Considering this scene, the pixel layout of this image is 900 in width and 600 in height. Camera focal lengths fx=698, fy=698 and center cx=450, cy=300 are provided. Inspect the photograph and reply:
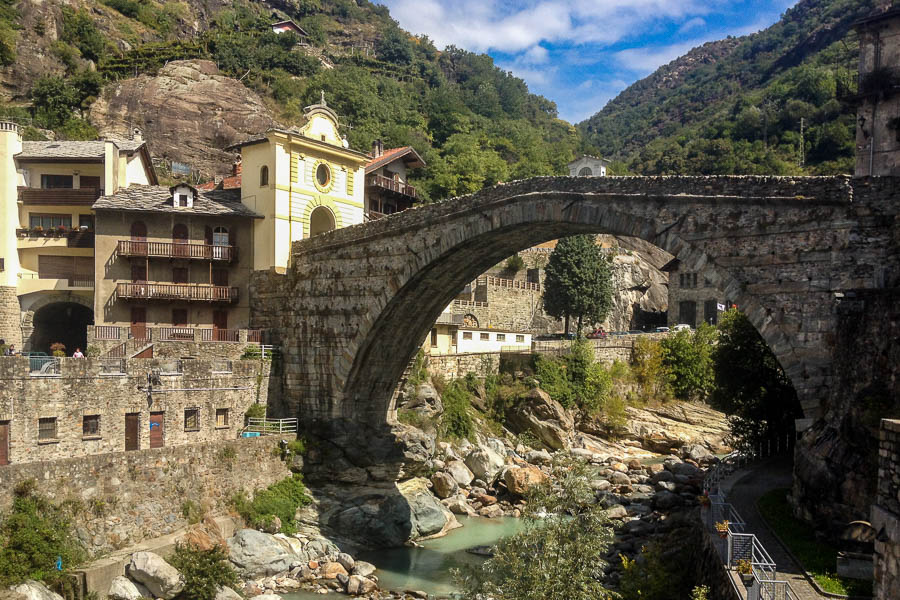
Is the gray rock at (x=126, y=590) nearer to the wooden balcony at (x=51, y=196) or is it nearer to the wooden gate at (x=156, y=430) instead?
the wooden gate at (x=156, y=430)

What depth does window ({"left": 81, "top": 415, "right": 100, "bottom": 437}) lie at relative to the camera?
1873 cm

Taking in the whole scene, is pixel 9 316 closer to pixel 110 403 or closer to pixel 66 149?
pixel 66 149

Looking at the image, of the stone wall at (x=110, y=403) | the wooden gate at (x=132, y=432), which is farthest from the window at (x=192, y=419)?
the wooden gate at (x=132, y=432)

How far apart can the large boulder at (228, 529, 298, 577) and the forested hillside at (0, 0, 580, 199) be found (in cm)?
3426

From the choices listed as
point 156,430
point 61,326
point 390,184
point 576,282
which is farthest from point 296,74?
point 156,430

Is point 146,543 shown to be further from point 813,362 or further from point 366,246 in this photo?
point 813,362

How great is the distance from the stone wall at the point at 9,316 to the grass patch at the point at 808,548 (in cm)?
2844

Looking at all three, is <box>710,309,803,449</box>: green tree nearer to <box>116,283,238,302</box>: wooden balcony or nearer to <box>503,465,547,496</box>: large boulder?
<box>503,465,547,496</box>: large boulder

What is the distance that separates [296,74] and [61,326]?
4929 cm

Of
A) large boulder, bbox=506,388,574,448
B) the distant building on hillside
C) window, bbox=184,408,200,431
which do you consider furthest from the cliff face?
window, bbox=184,408,200,431

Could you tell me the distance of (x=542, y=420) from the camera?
35.7m

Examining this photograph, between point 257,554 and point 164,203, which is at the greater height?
point 164,203

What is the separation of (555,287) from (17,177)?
3103 centimetres

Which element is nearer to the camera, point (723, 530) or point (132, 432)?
point (723, 530)
